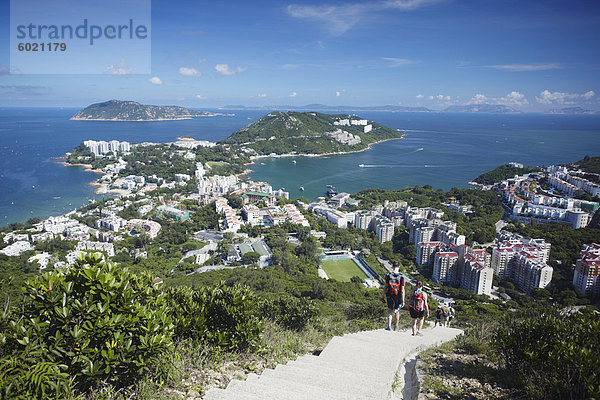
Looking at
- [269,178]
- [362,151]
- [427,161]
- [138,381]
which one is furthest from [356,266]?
[362,151]

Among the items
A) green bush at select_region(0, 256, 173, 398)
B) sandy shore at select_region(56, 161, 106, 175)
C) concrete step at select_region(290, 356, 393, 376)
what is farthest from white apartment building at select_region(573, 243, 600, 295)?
sandy shore at select_region(56, 161, 106, 175)

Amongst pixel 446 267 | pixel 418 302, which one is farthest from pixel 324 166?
pixel 418 302

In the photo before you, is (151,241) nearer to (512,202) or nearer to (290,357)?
(290,357)

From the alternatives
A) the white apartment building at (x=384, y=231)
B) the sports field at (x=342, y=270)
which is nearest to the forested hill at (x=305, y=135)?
the white apartment building at (x=384, y=231)

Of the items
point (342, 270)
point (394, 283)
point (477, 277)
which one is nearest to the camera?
point (394, 283)

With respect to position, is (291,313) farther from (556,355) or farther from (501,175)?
(501,175)

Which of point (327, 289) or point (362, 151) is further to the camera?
point (362, 151)
